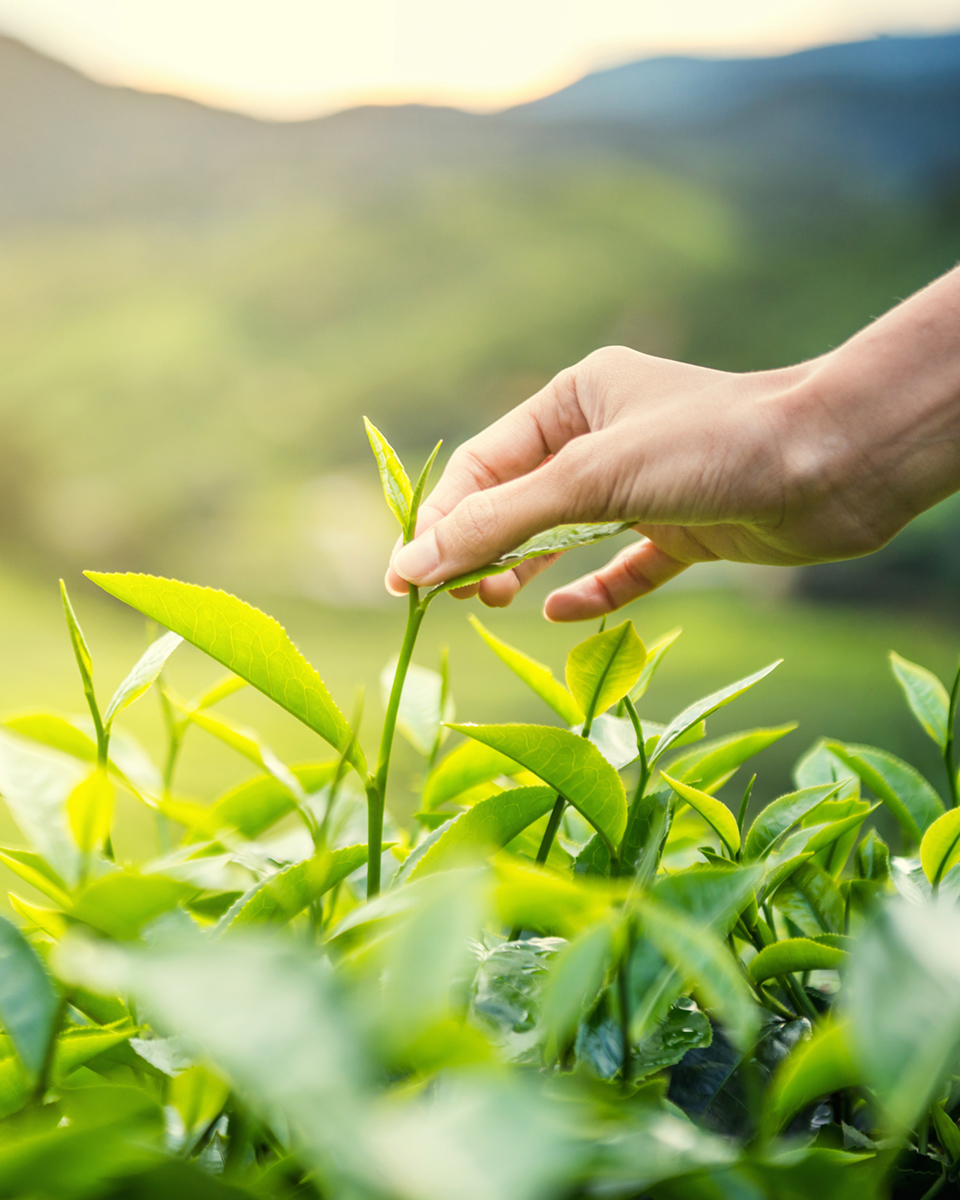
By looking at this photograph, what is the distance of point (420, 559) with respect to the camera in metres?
0.31

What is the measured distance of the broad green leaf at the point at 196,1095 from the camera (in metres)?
0.17

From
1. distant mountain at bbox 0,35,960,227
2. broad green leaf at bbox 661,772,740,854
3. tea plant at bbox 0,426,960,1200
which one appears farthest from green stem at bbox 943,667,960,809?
distant mountain at bbox 0,35,960,227

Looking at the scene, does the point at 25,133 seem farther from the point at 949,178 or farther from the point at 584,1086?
the point at 584,1086

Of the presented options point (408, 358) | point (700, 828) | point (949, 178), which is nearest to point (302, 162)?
point (408, 358)

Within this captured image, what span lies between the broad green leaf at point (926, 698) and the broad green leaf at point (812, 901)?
10 centimetres

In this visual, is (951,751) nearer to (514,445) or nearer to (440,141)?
(514,445)

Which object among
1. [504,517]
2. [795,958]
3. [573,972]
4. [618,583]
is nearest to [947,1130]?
[795,958]

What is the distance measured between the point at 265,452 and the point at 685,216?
2.03 m

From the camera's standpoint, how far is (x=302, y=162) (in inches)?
141

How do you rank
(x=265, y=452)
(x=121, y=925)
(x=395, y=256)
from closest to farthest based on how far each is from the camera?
(x=121, y=925), (x=265, y=452), (x=395, y=256)

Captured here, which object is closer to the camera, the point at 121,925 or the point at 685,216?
the point at 121,925

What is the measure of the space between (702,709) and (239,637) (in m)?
0.14

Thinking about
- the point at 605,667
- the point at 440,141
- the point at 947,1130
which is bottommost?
the point at 947,1130

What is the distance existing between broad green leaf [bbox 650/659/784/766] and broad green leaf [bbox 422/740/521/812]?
0.07m
